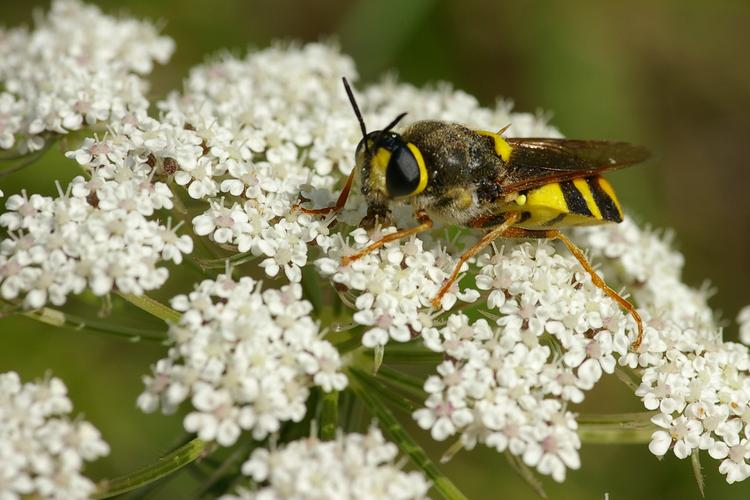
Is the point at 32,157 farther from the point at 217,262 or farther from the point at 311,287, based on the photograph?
the point at 311,287

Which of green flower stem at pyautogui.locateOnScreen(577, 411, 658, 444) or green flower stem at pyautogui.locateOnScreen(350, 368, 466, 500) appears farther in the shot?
green flower stem at pyautogui.locateOnScreen(577, 411, 658, 444)

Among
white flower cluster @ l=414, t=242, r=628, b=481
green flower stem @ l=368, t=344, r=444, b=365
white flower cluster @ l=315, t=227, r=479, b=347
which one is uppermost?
white flower cluster @ l=315, t=227, r=479, b=347

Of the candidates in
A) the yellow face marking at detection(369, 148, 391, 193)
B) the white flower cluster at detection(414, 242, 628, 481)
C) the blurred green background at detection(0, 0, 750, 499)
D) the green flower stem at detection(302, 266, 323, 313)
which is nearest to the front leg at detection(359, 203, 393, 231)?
the yellow face marking at detection(369, 148, 391, 193)

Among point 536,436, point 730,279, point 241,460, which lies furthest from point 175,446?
point 730,279

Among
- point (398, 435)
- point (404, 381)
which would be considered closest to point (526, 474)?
point (398, 435)

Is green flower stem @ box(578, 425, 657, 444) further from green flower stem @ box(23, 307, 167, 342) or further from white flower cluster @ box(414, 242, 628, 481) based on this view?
green flower stem @ box(23, 307, 167, 342)

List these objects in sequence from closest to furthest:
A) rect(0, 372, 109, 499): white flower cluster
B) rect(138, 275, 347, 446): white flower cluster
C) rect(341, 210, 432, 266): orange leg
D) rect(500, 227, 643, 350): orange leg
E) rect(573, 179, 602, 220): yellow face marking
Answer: rect(0, 372, 109, 499): white flower cluster → rect(138, 275, 347, 446): white flower cluster → rect(341, 210, 432, 266): orange leg → rect(500, 227, 643, 350): orange leg → rect(573, 179, 602, 220): yellow face marking

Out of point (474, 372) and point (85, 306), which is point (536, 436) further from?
point (85, 306)
